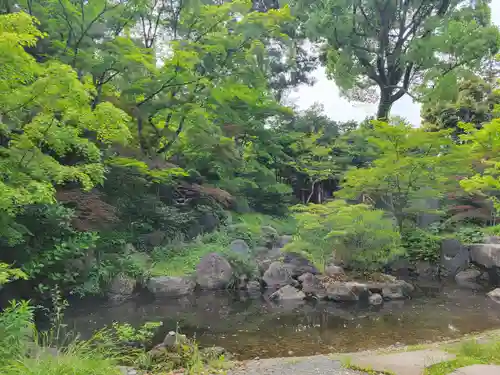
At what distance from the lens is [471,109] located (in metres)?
19.5

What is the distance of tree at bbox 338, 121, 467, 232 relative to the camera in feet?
38.8

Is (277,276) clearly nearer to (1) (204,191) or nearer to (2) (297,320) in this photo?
(2) (297,320)

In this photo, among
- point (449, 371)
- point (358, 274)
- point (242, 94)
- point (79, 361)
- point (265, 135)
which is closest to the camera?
point (79, 361)

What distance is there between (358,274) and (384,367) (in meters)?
6.31

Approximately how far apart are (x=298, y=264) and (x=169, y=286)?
11.9ft

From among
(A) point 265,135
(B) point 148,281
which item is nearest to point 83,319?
(B) point 148,281

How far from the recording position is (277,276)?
10.8m

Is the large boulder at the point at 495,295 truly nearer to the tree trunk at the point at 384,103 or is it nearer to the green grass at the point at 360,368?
the green grass at the point at 360,368

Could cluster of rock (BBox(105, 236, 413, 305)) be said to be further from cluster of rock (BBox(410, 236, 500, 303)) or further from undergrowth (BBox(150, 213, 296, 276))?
cluster of rock (BBox(410, 236, 500, 303))

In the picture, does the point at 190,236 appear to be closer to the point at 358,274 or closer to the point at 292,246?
the point at 292,246

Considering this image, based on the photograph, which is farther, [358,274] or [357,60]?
[357,60]

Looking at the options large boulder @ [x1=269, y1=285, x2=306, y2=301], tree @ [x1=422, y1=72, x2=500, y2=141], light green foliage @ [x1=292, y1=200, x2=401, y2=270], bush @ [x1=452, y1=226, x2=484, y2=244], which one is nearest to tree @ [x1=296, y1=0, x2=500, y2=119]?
tree @ [x1=422, y1=72, x2=500, y2=141]

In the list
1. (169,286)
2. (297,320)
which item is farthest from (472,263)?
(169,286)

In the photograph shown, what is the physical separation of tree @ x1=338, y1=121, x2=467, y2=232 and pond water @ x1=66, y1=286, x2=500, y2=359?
3.53 m
